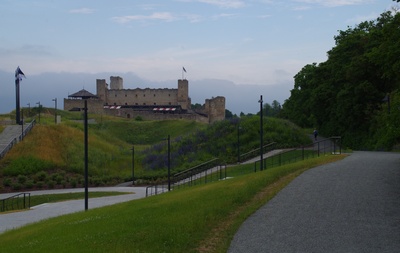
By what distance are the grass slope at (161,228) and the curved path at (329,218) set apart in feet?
1.80

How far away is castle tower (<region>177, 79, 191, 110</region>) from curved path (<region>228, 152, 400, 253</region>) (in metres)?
84.1

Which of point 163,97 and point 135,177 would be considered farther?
point 163,97

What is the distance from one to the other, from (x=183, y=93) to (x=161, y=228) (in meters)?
91.9

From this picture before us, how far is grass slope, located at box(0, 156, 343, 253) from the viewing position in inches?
410

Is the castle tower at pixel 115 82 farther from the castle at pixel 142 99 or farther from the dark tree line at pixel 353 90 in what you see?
the dark tree line at pixel 353 90

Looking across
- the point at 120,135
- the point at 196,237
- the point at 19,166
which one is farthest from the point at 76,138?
the point at 196,237

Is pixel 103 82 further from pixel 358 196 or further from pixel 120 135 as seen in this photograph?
pixel 358 196

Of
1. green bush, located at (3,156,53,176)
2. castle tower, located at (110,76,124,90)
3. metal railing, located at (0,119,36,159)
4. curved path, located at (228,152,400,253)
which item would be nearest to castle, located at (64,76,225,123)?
castle tower, located at (110,76,124,90)

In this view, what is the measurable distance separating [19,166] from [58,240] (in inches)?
1069

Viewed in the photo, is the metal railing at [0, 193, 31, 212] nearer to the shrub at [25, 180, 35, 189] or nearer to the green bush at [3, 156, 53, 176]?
the shrub at [25, 180, 35, 189]

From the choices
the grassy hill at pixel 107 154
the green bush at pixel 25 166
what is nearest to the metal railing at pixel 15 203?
the grassy hill at pixel 107 154

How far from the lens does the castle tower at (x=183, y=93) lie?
335 feet

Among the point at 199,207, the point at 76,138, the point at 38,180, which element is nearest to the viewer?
the point at 199,207

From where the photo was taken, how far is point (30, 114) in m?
74.4
